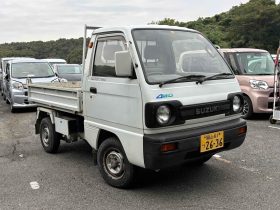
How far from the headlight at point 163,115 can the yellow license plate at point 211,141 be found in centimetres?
50

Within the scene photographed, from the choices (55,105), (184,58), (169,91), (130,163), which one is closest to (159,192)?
(130,163)

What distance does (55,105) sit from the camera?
594cm

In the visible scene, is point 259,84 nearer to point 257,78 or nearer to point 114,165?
point 257,78

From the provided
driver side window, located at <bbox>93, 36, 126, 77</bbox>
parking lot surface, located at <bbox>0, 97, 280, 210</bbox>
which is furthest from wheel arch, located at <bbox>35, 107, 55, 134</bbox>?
driver side window, located at <bbox>93, 36, 126, 77</bbox>

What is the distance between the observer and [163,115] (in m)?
3.94

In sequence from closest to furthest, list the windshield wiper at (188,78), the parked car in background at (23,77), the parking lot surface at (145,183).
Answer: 1. the windshield wiper at (188,78)
2. the parking lot surface at (145,183)
3. the parked car in background at (23,77)

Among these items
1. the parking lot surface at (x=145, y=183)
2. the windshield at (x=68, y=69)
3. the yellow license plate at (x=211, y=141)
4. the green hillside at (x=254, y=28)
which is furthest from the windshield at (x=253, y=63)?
the green hillside at (x=254, y=28)

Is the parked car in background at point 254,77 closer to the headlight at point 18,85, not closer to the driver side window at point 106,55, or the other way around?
the driver side window at point 106,55

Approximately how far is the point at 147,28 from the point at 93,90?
3.44 ft

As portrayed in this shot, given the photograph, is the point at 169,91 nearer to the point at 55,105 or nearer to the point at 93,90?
the point at 93,90

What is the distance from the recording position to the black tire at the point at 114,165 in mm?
4406

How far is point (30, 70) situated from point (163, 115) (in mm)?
9214

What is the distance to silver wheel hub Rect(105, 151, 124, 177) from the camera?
4.49 metres

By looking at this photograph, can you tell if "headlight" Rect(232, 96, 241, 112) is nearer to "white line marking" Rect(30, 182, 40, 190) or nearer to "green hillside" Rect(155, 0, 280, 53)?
"white line marking" Rect(30, 182, 40, 190)
